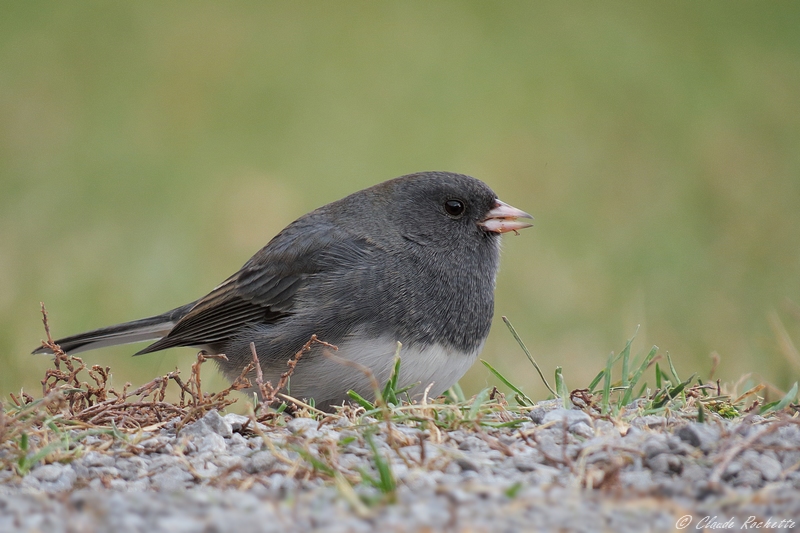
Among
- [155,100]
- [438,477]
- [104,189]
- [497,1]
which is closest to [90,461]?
[438,477]

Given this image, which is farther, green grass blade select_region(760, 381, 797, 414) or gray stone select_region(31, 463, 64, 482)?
green grass blade select_region(760, 381, 797, 414)

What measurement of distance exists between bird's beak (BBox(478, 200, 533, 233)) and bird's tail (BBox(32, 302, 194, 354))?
131cm

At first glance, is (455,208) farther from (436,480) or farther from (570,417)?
(436,480)

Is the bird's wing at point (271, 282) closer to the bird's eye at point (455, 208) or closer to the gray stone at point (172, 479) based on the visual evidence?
the bird's eye at point (455, 208)

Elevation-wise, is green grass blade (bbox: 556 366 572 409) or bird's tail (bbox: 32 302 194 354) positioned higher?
bird's tail (bbox: 32 302 194 354)

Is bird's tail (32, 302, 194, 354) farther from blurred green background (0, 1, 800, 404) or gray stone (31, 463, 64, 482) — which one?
gray stone (31, 463, 64, 482)

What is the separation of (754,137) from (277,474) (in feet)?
20.4

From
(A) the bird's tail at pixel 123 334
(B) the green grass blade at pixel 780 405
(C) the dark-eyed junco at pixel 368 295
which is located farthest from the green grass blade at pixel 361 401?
(A) the bird's tail at pixel 123 334

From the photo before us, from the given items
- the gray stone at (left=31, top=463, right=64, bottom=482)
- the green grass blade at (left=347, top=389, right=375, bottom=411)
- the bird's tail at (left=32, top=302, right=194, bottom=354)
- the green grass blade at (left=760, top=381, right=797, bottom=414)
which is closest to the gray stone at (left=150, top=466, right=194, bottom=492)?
the gray stone at (left=31, top=463, right=64, bottom=482)

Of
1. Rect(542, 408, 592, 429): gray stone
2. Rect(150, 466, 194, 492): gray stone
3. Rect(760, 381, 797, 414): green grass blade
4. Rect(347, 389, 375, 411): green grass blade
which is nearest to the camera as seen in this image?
Rect(150, 466, 194, 492): gray stone

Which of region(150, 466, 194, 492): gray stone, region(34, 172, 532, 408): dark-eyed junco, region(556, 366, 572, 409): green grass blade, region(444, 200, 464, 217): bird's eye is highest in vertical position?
region(444, 200, 464, 217): bird's eye

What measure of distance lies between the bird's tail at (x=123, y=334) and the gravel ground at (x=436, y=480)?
1429 mm

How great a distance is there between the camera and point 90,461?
2.30 m

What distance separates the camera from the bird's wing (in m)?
3.41
